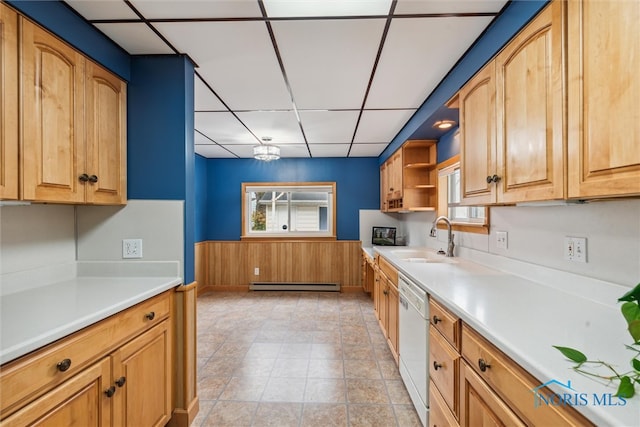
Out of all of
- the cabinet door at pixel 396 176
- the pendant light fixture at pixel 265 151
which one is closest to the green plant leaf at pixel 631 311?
the cabinet door at pixel 396 176

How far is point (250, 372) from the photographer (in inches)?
93.5

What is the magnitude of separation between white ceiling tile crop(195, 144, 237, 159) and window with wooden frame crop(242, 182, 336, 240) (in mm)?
596

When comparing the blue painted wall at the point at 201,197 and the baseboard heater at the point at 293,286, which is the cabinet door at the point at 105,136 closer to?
the blue painted wall at the point at 201,197

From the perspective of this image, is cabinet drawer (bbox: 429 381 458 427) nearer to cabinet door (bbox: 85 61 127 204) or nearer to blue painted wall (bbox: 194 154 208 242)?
cabinet door (bbox: 85 61 127 204)

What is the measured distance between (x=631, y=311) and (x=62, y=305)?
1.92 m

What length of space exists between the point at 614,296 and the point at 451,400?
79cm

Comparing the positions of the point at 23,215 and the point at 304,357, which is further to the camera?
the point at 304,357

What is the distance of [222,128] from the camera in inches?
129

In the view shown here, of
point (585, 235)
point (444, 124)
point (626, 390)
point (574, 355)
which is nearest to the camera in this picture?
point (626, 390)

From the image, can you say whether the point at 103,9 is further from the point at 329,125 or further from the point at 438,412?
the point at 438,412

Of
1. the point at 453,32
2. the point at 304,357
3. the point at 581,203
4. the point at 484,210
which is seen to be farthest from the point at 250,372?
the point at 453,32

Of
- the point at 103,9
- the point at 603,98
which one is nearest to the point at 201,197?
the point at 103,9

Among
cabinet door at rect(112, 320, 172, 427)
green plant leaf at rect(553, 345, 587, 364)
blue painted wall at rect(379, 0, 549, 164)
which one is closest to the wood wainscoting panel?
blue painted wall at rect(379, 0, 549, 164)

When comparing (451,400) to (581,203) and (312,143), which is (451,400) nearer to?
(581,203)
